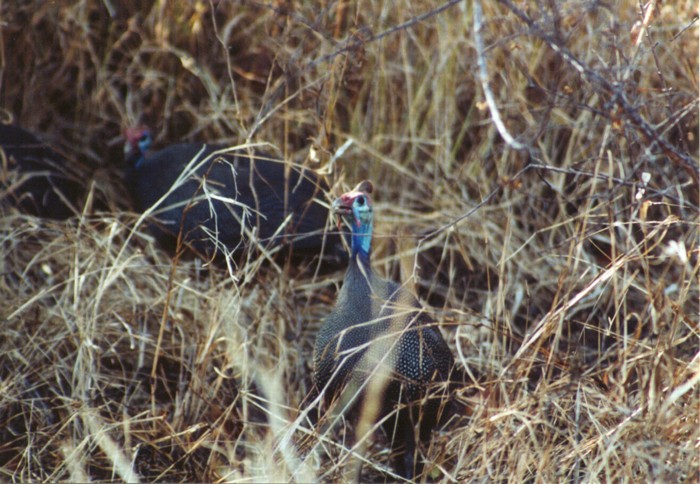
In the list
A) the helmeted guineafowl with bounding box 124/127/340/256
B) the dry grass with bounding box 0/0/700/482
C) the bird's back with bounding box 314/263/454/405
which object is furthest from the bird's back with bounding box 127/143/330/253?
the bird's back with bounding box 314/263/454/405

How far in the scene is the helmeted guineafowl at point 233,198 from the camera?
3045 millimetres

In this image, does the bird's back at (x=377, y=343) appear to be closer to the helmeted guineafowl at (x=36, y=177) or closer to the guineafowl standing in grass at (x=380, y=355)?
the guineafowl standing in grass at (x=380, y=355)

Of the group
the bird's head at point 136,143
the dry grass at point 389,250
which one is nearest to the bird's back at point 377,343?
the dry grass at point 389,250

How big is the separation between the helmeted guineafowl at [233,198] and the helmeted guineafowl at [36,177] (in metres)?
0.30

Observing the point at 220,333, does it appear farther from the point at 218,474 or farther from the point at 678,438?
the point at 678,438

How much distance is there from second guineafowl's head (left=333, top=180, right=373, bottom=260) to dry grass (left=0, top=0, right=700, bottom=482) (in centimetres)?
27

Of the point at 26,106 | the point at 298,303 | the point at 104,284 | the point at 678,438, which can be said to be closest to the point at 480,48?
the point at 678,438

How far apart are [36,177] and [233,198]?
94 cm

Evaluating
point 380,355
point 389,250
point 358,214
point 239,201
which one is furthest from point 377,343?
point 389,250

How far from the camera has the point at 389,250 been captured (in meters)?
3.41

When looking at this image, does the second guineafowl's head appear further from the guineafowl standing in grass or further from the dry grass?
the dry grass

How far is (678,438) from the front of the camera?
197cm

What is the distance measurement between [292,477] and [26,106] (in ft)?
7.76

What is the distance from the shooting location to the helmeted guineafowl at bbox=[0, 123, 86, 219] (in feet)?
11.4
